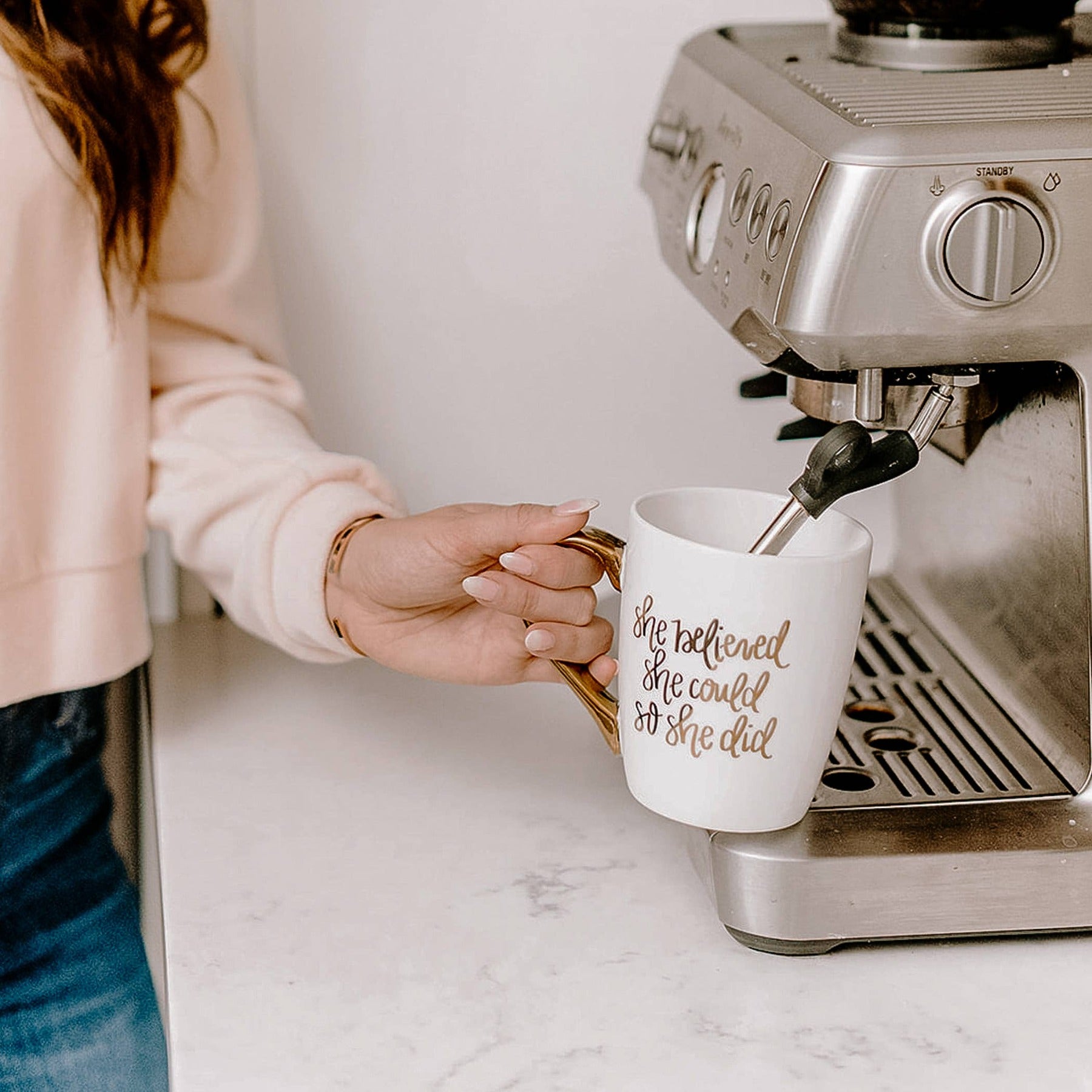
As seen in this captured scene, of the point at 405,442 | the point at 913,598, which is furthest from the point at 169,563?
the point at 913,598

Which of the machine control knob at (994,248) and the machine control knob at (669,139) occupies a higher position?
the machine control knob at (669,139)

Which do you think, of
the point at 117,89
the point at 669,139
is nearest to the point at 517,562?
the point at 669,139

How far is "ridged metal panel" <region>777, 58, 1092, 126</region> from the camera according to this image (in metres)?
0.54

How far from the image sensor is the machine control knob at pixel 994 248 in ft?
1.69

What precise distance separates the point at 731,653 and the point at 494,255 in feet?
1.69

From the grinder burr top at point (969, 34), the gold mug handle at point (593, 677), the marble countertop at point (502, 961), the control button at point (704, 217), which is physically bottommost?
the marble countertop at point (502, 961)

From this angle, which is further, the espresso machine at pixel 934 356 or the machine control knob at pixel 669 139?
the machine control knob at pixel 669 139

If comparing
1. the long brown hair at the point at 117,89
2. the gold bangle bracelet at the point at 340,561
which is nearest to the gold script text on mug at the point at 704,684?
the gold bangle bracelet at the point at 340,561

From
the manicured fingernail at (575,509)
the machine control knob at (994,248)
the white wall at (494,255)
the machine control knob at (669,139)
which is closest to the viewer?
the machine control knob at (994,248)

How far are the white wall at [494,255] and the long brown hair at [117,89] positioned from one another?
123 mm

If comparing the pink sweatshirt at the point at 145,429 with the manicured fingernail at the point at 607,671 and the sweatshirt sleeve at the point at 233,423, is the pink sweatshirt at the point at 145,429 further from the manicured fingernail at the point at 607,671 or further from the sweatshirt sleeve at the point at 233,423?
the manicured fingernail at the point at 607,671

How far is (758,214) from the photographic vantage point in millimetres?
582

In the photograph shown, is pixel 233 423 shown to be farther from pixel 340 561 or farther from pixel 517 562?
pixel 517 562

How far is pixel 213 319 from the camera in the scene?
876 millimetres
